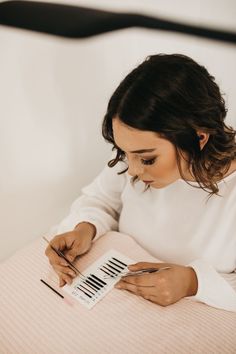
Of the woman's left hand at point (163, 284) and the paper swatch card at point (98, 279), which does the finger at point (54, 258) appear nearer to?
the paper swatch card at point (98, 279)

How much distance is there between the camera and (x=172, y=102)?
77cm

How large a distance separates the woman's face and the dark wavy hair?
0.05 feet

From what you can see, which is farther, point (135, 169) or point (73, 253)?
point (73, 253)

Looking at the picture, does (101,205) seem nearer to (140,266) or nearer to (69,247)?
(69,247)

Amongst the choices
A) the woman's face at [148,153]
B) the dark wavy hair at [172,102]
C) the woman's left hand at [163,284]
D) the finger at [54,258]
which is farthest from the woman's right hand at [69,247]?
the dark wavy hair at [172,102]

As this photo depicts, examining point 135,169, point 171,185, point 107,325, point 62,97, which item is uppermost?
point 62,97

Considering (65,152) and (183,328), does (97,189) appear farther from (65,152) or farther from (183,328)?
(183,328)

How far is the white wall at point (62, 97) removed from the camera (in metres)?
1.38

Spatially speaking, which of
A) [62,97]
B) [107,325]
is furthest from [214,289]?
[62,97]

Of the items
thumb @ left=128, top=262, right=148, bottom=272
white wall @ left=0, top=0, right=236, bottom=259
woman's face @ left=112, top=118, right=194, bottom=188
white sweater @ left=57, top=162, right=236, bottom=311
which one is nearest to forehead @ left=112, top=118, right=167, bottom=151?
woman's face @ left=112, top=118, right=194, bottom=188

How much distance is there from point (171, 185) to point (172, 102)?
1.05ft

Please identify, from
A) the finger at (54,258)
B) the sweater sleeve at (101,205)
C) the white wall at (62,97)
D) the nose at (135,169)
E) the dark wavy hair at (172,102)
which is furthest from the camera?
the white wall at (62,97)

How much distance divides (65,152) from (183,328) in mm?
984

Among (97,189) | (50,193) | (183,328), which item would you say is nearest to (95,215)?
(97,189)
